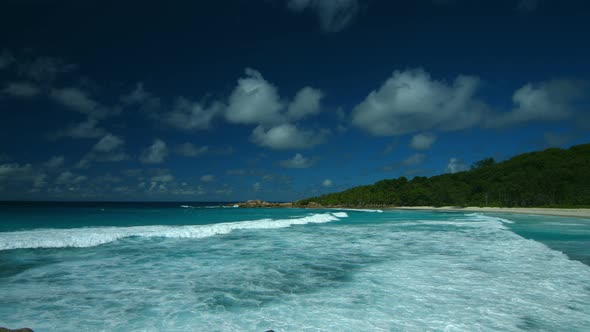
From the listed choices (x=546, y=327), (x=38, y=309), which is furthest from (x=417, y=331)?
(x=38, y=309)

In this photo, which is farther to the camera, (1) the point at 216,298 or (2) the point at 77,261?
(2) the point at 77,261

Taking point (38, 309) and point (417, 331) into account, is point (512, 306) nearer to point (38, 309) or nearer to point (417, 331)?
point (417, 331)

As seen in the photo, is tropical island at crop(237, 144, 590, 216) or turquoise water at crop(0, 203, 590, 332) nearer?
turquoise water at crop(0, 203, 590, 332)

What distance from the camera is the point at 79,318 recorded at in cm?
627

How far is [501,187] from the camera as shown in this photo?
77.4 m

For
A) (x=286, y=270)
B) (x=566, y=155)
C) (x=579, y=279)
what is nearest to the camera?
(x=579, y=279)

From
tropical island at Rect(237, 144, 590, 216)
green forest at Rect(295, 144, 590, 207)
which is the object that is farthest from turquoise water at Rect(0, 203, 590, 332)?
green forest at Rect(295, 144, 590, 207)

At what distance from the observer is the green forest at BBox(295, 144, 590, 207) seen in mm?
67250

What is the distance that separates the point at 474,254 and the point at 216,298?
1017cm

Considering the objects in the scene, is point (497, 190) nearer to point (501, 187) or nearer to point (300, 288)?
point (501, 187)

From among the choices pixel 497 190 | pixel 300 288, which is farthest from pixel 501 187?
pixel 300 288

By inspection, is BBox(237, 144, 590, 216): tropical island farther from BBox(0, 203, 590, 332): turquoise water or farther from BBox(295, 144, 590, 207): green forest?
BBox(0, 203, 590, 332): turquoise water

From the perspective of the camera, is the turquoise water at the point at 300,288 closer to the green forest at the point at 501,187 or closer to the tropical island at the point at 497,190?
the tropical island at the point at 497,190

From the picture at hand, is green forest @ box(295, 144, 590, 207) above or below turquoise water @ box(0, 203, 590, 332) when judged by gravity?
above
